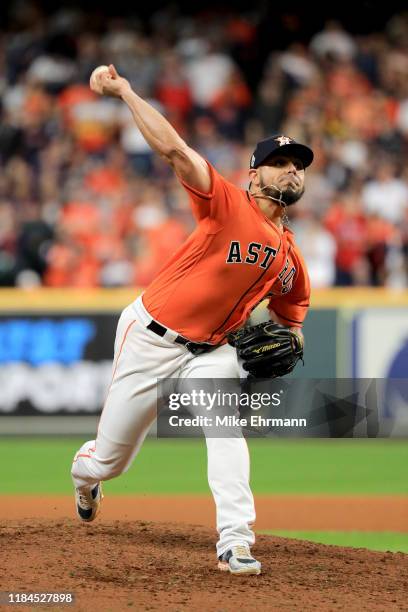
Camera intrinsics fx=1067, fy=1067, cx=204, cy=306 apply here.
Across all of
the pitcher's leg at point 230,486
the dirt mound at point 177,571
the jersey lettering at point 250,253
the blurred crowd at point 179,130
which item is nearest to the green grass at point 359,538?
the dirt mound at point 177,571

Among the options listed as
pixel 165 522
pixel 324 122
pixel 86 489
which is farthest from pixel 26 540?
pixel 324 122

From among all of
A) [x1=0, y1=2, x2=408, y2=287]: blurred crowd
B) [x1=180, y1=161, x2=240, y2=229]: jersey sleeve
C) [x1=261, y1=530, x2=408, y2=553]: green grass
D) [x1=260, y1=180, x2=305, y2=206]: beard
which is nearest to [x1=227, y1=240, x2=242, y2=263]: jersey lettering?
[x1=180, y1=161, x2=240, y2=229]: jersey sleeve

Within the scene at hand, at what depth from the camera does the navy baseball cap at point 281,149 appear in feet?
16.3

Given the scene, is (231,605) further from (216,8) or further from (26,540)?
(216,8)

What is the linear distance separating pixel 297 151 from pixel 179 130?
8.98 m

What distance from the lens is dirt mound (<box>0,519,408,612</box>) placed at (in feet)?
14.1

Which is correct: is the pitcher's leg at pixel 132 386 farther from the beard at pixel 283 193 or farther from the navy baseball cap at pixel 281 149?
the navy baseball cap at pixel 281 149

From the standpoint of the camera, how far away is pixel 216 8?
15.9m

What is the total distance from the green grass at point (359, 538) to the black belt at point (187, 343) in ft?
5.79

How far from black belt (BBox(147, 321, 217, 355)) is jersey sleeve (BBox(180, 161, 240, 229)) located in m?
0.55

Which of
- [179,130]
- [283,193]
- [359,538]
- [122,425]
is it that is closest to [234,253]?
[283,193]

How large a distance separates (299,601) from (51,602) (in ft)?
3.28

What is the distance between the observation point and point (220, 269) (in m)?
4.88

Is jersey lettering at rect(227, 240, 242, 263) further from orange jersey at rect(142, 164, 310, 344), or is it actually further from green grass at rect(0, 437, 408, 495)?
green grass at rect(0, 437, 408, 495)
